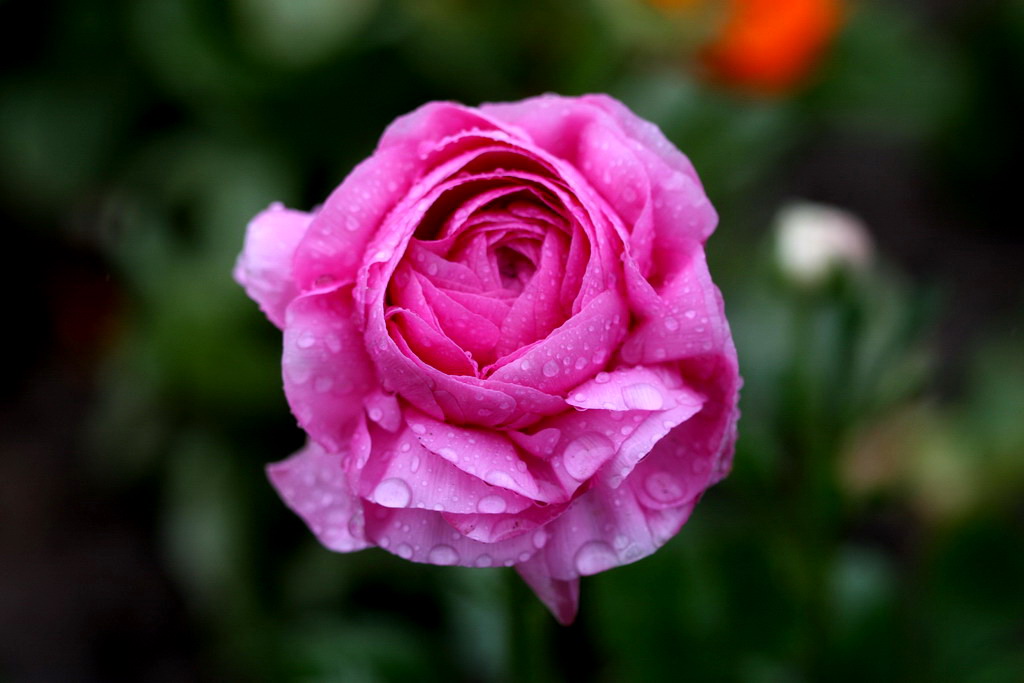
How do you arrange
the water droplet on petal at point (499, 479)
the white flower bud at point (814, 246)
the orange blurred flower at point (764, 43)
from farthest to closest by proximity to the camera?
the orange blurred flower at point (764, 43), the white flower bud at point (814, 246), the water droplet on petal at point (499, 479)

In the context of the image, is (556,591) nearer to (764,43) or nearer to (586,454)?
(586,454)

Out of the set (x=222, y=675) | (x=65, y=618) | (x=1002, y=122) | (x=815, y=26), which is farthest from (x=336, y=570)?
(x=1002, y=122)

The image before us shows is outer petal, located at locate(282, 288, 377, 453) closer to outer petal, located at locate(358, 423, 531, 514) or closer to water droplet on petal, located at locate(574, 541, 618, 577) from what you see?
outer petal, located at locate(358, 423, 531, 514)

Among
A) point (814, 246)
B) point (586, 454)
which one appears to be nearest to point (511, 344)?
point (586, 454)

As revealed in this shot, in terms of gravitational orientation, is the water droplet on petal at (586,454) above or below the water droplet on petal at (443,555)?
above

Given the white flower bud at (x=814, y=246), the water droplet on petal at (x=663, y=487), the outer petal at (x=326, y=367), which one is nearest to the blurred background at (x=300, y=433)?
the white flower bud at (x=814, y=246)

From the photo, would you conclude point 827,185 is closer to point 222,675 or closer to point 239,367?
point 239,367

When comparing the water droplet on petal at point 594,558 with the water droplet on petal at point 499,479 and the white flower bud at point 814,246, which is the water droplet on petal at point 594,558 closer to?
the water droplet on petal at point 499,479

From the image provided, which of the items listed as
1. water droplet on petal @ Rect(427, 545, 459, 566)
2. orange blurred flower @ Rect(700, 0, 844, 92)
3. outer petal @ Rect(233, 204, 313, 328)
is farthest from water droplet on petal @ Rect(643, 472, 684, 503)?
orange blurred flower @ Rect(700, 0, 844, 92)
